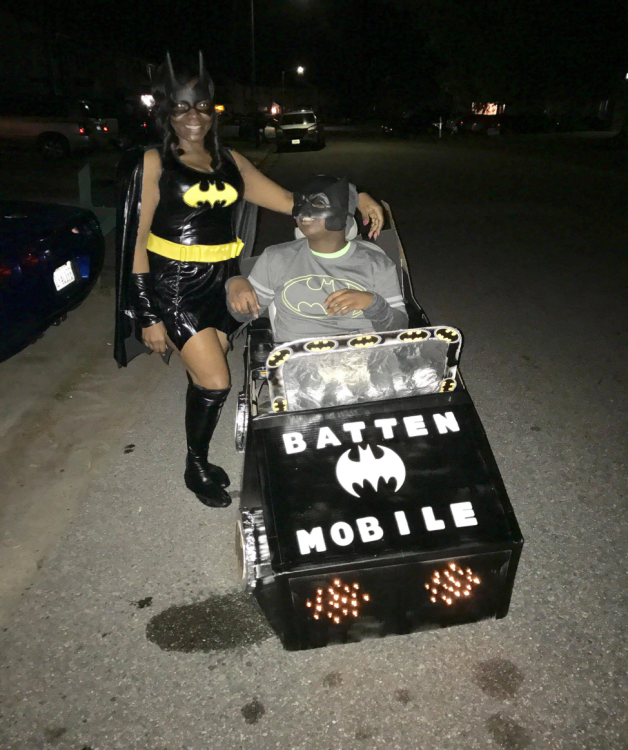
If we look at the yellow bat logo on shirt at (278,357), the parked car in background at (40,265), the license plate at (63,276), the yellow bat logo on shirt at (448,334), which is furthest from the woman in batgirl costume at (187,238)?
the license plate at (63,276)

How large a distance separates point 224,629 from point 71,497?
134 centimetres

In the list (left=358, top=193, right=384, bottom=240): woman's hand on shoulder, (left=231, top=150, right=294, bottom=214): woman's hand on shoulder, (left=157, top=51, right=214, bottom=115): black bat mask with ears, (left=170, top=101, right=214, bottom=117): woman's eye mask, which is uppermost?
(left=157, top=51, right=214, bottom=115): black bat mask with ears

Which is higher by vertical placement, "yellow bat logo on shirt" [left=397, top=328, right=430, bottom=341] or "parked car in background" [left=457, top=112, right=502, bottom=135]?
"yellow bat logo on shirt" [left=397, top=328, right=430, bottom=341]

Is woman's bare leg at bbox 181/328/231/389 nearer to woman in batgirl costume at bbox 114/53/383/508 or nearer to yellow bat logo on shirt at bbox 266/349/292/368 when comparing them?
woman in batgirl costume at bbox 114/53/383/508

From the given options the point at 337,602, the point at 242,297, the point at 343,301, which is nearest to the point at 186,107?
the point at 242,297

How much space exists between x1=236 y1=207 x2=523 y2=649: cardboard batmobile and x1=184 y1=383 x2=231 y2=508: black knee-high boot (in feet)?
2.03

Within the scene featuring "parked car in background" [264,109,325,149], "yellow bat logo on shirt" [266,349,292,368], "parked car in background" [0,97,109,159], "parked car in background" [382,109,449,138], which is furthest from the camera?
"parked car in background" [382,109,449,138]

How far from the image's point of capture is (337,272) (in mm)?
2816

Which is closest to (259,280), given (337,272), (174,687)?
(337,272)

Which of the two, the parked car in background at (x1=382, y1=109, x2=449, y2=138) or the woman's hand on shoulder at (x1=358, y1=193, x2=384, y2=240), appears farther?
the parked car in background at (x1=382, y1=109, x2=449, y2=138)

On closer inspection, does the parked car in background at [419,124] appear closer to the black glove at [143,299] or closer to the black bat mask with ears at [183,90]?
the black bat mask with ears at [183,90]

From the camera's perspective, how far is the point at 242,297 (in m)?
2.69

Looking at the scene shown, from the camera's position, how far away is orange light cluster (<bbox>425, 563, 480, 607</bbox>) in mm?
2189

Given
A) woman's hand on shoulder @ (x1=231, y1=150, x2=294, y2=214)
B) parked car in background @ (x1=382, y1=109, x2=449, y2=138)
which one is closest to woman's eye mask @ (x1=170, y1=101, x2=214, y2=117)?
woman's hand on shoulder @ (x1=231, y1=150, x2=294, y2=214)
